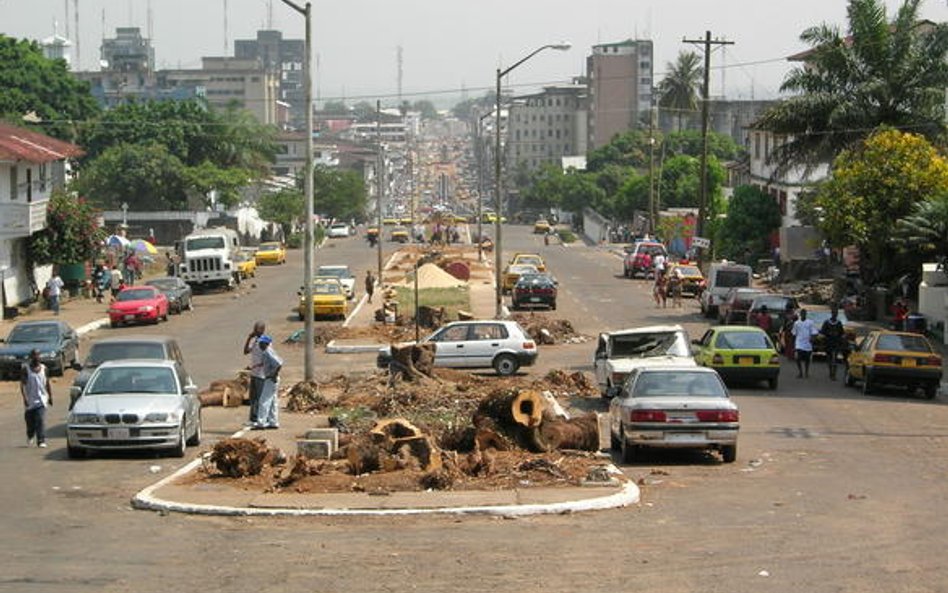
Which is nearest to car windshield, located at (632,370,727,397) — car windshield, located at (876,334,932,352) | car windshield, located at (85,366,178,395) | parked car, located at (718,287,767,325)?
car windshield, located at (85,366,178,395)

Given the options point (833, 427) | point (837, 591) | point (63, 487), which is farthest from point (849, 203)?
point (837, 591)

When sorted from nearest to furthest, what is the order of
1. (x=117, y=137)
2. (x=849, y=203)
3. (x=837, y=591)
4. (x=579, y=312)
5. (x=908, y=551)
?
(x=837, y=591) < (x=908, y=551) < (x=849, y=203) < (x=579, y=312) < (x=117, y=137)

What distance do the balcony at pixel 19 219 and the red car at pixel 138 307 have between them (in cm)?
444

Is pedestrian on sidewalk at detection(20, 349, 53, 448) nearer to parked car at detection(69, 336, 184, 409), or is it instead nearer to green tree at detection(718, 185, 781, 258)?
parked car at detection(69, 336, 184, 409)

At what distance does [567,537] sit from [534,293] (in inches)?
1593

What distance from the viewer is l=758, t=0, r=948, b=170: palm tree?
57938mm

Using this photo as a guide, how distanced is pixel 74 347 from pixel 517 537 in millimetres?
25389

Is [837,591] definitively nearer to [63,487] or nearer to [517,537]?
[517,537]

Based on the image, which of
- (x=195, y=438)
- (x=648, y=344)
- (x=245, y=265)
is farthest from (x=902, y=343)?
(x=245, y=265)

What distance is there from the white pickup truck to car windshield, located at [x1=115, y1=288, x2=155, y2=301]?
2391 centimetres

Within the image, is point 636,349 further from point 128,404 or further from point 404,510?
point 404,510

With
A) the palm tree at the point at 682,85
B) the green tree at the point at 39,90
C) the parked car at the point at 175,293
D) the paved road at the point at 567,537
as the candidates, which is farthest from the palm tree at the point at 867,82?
the palm tree at the point at 682,85

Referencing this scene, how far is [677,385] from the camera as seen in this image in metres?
22.4

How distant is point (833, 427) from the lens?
27.6m
